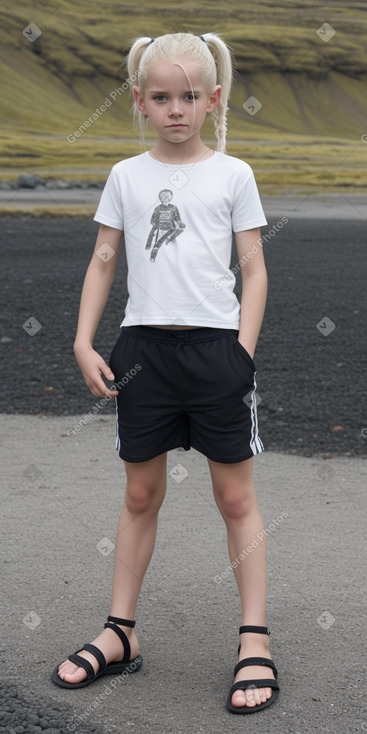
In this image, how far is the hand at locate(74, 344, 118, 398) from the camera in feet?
8.82

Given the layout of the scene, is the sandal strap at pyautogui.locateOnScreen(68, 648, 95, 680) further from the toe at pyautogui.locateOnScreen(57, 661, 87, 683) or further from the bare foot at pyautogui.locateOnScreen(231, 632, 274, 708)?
the bare foot at pyautogui.locateOnScreen(231, 632, 274, 708)

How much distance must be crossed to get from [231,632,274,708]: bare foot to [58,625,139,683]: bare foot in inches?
14.0

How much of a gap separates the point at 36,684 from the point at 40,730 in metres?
0.32

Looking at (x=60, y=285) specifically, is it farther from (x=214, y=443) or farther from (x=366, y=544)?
(x=214, y=443)

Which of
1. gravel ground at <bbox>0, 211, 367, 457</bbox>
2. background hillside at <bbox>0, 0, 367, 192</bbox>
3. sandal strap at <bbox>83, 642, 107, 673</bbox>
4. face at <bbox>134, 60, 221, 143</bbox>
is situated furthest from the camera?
background hillside at <bbox>0, 0, 367, 192</bbox>

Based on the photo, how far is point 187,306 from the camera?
2662mm

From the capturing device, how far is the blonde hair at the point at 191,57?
2629mm

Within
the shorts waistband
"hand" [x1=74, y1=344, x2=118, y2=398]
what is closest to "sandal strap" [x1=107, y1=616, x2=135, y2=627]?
"hand" [x1=74, y1=344, x2=118, y2=398]

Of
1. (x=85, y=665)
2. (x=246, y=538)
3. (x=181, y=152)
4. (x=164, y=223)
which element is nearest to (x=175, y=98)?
(x=181, y=152)

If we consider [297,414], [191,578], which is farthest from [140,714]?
[297,414]

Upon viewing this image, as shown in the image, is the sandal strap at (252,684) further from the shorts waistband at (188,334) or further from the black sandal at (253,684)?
the shorts waistband at (188,334)

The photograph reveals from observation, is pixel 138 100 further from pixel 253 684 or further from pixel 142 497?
pixel 253 684

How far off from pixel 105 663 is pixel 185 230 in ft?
4.40

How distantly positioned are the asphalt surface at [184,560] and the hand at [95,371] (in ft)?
2.97
